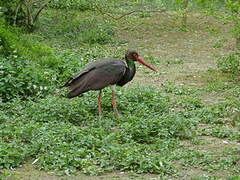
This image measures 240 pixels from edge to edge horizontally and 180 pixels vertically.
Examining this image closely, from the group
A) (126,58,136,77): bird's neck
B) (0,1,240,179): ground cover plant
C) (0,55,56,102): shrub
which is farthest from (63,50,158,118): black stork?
(0,55,56,102): shrub

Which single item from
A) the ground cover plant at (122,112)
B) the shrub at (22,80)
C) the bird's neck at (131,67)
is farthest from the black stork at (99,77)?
the shrub at (22,80)

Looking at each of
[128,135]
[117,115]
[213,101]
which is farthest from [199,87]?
[128,135]

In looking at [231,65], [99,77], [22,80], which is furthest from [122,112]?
[231,65]

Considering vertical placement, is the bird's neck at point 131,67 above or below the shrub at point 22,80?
above

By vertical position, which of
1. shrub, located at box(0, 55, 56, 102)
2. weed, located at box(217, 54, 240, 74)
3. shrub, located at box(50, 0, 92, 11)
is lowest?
weed, located at box(217, 54, 240, 74)

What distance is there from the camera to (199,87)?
34.4 ft

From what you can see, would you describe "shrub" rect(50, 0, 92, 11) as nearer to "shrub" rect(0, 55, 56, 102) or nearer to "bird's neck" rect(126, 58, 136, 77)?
"shrub" rect(0, 55, 56, 102)

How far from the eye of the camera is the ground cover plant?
6.31 metres

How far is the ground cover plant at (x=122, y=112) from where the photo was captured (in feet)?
20.7

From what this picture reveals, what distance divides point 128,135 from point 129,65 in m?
1.73

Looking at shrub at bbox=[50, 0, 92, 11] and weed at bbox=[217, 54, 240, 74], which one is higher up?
shrub at bbox=[50, 0, 92, 11]

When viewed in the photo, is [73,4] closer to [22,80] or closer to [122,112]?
[22,80]

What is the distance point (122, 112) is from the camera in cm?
855

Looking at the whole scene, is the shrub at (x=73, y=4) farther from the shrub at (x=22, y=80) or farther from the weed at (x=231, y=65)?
the shrub at (x=22, y=80)
